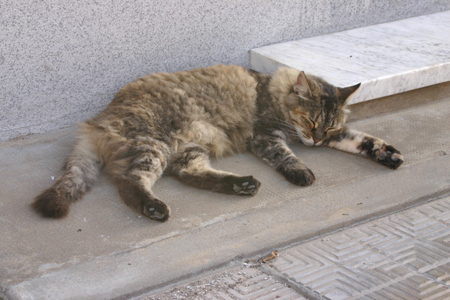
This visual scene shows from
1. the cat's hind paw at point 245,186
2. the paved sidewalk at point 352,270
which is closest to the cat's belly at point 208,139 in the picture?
the cat's hind paw at point 245,186

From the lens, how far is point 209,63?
531 cm

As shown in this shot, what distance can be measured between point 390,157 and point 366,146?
9.7 inches

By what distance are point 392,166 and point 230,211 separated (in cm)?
146

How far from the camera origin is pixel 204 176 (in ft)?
12.8

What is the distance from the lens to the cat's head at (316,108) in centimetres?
440

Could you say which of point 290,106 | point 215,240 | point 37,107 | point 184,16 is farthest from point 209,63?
point 215,240

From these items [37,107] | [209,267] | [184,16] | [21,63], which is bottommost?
[209,267]

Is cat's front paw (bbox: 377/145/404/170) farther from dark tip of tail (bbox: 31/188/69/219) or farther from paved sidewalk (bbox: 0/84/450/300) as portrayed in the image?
dark tip of tail (bbox: 31/188/69/219)

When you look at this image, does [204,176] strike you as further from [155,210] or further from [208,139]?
[155,210]

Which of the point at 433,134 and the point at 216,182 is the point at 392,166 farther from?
the point at 216,182

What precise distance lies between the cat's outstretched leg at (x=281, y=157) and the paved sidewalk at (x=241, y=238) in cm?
7

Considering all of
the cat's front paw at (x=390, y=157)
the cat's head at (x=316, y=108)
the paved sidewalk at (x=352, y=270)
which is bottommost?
the paved sidewalk at (x=352, y=270)

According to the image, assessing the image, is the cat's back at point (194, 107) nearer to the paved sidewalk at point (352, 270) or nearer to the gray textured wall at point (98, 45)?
the gray textured wall at point (98, 45)

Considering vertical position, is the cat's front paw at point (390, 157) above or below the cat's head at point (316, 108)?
below
